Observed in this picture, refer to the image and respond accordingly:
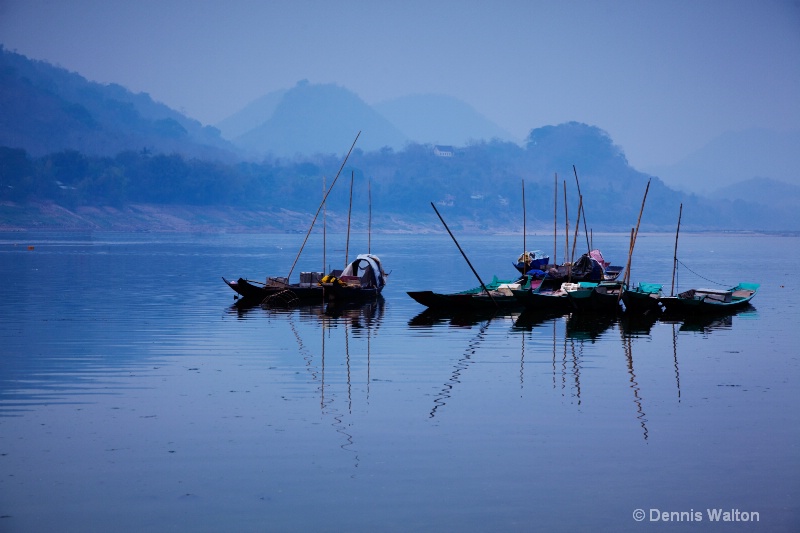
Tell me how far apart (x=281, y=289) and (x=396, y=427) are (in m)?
25.6

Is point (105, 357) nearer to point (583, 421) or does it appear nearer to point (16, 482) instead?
point (16, 482)

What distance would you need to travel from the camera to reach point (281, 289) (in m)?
42.9

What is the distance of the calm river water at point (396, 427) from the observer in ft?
44.5

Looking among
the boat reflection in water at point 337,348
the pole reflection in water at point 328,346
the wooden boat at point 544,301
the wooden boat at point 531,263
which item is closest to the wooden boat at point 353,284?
the boat reflection in water at point 337,348

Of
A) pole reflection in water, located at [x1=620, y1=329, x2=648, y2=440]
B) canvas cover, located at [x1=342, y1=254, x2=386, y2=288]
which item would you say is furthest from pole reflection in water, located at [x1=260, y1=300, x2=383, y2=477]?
pole reflection in water, located at [x1=620, y1=329, x2=648, y2=440]

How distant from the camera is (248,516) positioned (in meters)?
13.3

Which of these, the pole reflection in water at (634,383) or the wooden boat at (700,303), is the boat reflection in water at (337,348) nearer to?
the pole reflection in water at (634,383)

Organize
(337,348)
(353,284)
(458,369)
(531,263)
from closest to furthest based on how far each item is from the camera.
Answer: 1. (458,369)
2. (337,348)
3. (353,284)
4. (531,263)

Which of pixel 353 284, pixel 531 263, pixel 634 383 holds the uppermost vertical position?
pixel 531 263

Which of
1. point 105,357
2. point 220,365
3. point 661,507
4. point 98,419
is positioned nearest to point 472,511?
point 661,507

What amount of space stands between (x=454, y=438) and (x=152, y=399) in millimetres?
6726

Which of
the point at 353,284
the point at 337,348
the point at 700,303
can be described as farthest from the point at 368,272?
the point at 337,348

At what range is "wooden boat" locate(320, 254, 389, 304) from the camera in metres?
42.1

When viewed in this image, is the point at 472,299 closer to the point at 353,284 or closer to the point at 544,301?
the point at 544,301
